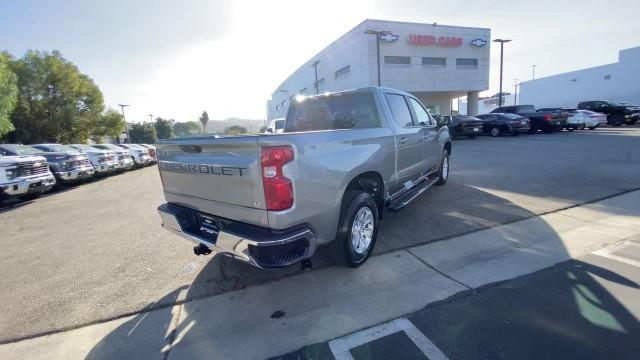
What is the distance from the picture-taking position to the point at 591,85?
45250 mm

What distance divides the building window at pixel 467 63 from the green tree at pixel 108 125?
130 ft

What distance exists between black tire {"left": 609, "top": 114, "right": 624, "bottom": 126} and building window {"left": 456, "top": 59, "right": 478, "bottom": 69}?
12966 mm

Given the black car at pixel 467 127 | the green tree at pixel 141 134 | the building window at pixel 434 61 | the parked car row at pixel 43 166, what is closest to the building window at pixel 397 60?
the building window at pixel 434 61

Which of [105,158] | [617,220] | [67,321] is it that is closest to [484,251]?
[617,220]

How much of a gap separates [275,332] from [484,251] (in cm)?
271

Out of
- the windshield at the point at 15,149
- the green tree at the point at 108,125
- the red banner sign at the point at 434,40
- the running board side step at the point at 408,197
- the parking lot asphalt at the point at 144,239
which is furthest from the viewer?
the green tree at the point at 108,125

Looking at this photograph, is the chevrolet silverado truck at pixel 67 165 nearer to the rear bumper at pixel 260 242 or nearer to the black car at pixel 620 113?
the rear bumper at pixel 260 242

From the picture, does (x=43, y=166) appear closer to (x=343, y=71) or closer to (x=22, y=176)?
(x=22, y=176)

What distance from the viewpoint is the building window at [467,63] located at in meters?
32.2

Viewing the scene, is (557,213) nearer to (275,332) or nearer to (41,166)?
(275,332)

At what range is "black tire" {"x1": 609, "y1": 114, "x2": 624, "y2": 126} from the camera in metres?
23.3

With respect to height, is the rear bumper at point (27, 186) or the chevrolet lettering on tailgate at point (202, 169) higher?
the chevrolet lettering on tailgate at point (202, 169)

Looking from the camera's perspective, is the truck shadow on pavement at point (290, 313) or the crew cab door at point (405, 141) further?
the crew cab door at point (405, 141)

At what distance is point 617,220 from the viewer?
15.2 ft
